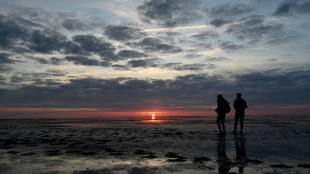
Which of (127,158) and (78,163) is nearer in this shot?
(78,163)

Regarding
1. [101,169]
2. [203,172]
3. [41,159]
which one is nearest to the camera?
[203,172]

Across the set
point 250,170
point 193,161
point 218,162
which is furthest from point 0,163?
point 250,170

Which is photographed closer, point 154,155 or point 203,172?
Result: point 203,172

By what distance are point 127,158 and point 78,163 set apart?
6.27 feet

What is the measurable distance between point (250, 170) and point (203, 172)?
1.44 m

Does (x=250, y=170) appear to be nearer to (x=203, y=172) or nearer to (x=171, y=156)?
(x=203, y=172)

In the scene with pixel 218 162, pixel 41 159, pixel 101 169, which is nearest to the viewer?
pixel 101 169

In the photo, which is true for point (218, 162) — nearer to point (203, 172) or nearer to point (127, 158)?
point (203, 172)

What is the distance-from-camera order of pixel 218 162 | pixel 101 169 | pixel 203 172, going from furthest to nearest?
pixel 218 162
pixel 101 169
pixel 203 172

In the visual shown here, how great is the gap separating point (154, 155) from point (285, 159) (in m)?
5.06

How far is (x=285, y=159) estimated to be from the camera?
8.85 meters

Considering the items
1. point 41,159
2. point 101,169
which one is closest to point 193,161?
point 101,169

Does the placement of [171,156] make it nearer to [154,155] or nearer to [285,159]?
[154,155]

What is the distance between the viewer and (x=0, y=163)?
8.80m
